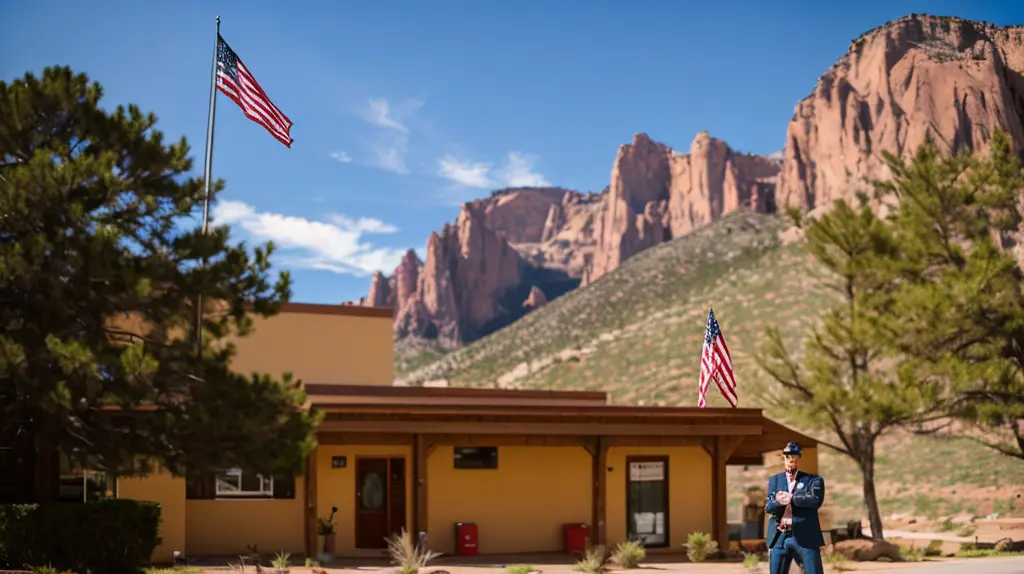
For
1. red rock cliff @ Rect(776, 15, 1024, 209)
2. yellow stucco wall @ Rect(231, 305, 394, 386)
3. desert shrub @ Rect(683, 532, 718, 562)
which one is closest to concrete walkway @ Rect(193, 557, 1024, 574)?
desert shrub @ Rect(683, 532, 718, 562)

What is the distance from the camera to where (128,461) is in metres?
16.1

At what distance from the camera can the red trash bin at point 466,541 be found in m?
24.1

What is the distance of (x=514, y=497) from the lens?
25.1 metres

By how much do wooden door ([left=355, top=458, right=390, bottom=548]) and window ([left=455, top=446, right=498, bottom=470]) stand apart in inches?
61.4

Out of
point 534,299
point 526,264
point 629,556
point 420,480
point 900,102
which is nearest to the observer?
point 629,556

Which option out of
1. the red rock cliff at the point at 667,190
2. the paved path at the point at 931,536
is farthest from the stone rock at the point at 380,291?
the paved path at the point at 931,536

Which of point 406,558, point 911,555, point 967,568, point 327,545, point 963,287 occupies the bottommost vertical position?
point 911,555

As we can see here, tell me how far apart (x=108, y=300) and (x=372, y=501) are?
30.1ft

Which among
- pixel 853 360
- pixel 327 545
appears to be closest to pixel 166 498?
pixel 327 545

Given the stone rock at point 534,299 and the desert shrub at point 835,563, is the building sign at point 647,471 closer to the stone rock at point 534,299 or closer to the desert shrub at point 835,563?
the desert shrub at point 835,563

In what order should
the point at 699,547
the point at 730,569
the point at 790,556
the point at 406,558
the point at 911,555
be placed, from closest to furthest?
the point at 790,556
the point at 406,558
the point at 730,569
the point at 699,547
the point at 911,555

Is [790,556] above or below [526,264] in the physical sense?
below

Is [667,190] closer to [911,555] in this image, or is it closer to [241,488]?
[911,555]

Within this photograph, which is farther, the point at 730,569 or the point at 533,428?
the point at 533,428
